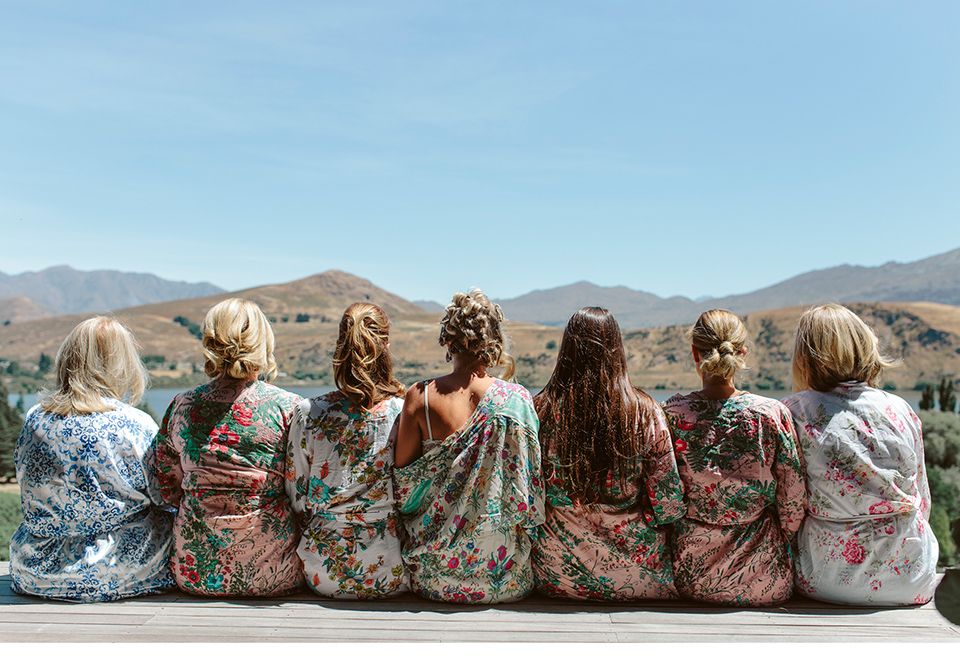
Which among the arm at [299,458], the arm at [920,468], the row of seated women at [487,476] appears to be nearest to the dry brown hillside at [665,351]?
the arm at [920,468]

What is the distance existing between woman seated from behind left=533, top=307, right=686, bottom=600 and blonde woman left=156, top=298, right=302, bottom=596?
4.38 feet

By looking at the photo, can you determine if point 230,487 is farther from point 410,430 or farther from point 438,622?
point 438,622

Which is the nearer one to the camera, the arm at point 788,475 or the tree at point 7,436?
the arm at point 788,475

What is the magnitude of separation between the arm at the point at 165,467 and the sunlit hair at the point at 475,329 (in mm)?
1455

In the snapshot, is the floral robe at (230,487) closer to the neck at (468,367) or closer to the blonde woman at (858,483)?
the neck at (468,367)

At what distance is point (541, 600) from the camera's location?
155 inches

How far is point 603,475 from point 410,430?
3.11ft

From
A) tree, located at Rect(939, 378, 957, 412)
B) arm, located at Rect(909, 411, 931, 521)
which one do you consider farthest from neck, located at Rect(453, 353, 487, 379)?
tree, located at Rect(939, 378, 957, 412)

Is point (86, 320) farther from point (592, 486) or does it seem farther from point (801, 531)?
point (801, 531)

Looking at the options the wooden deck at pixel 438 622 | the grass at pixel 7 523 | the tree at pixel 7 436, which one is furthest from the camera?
the tree at pixel 7 436

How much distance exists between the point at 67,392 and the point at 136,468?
52 cm

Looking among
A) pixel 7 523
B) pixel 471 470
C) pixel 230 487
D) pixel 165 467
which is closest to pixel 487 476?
pixel 471 470

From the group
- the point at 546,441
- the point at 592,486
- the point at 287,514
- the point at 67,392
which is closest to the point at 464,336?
the point at 546,441

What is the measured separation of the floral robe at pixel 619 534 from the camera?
3.74m
